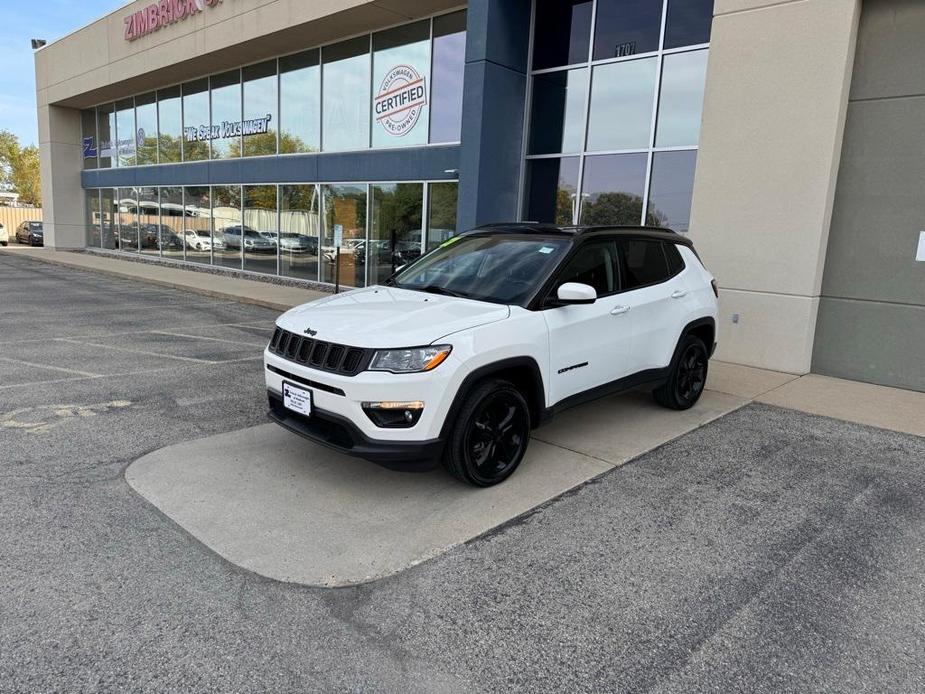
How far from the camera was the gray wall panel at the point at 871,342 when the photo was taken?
7656 mm

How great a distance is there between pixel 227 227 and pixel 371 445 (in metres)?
18.3

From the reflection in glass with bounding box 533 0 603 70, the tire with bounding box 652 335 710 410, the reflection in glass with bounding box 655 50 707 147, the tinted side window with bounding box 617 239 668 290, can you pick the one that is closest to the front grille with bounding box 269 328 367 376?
the tinted side window with bounding box 617 239 668 290

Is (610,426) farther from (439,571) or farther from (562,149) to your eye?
(562,149)

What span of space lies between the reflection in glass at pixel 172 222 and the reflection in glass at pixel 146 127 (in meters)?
1.76

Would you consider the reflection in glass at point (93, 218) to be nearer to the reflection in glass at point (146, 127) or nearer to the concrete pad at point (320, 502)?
the reflection in glass at point (146, 127)

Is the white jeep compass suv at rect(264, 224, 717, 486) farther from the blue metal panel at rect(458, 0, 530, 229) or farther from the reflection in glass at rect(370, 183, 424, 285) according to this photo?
the reflection in glass at rect(370, 183, 424, 285)

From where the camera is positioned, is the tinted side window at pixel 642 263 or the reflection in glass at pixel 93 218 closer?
the tinted side window at pixel 642 263

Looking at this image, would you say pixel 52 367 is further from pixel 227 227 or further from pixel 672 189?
pixel 227 227

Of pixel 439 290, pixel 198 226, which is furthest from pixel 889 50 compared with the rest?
pixel 198 226

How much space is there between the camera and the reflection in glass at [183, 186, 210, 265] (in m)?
21.0

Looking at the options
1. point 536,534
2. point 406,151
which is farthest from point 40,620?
point 406,151

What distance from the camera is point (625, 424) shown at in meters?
5.86

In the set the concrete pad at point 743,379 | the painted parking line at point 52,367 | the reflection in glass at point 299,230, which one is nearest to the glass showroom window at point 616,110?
the concrete pad at point 743,379

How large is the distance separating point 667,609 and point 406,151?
12971 millimetres
